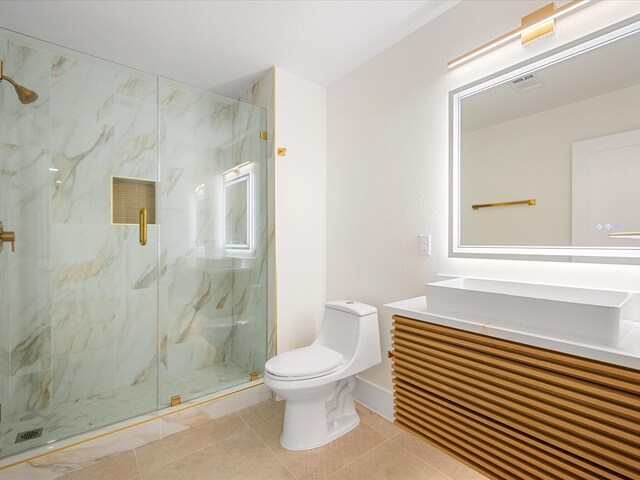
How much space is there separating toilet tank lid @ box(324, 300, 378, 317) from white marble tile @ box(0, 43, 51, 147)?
1.95 metres

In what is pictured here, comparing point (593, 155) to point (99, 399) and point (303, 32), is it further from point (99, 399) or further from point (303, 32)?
point (99, 399)

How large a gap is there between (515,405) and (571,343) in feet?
0.86

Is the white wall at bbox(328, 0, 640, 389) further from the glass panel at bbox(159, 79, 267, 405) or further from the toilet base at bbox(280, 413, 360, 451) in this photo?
the glass panel at bbox(159, 79, 267, 405)

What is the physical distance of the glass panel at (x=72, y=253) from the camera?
1.61 m

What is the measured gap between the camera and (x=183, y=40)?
73.1 inches

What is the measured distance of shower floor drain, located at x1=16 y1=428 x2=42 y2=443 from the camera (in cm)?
152

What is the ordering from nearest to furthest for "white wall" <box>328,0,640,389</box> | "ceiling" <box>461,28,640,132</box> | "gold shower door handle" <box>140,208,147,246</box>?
1. "ceiling" <box>461,28,640,132</box>
2. "white wall" <box>328,0,640,389</box>
3. "gold shower door handle" <box>140,208,147,246</box>

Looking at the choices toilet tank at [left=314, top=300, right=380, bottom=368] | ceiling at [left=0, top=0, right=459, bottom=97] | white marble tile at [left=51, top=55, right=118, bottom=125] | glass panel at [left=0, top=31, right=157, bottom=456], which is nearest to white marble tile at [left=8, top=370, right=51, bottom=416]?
glass panel at [left=0, top=31, right=157, bottom=456]

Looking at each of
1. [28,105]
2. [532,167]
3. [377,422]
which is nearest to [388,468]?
[377,422]

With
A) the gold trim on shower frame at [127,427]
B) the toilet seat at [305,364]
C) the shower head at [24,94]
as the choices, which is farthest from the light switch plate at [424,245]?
the shower head at [24,94]

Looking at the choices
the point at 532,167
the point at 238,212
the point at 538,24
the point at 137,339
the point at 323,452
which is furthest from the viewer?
the point at 238,212

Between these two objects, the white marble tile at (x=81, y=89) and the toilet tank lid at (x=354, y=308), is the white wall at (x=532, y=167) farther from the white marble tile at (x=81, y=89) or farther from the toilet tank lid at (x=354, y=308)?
the white marble tile at (x=81, y=89)

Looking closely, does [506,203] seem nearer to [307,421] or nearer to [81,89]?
[307,421]

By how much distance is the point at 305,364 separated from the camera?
5.54 feet
